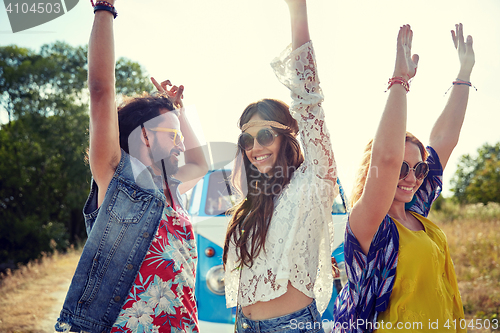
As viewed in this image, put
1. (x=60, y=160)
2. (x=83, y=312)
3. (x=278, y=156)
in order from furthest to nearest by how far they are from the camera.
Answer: (x=60, y=160) → (x=278, y=156) → (x=83, y=312)

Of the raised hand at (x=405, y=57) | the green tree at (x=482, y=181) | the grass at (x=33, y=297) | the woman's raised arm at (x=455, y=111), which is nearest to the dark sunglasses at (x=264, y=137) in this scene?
the raised hand at (x=405, y=57)

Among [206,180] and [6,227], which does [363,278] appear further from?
[6,227]

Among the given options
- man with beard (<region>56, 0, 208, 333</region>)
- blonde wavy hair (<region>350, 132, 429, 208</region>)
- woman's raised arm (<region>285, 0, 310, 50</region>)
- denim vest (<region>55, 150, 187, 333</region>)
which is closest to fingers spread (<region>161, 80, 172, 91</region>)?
man with beard (<region>56, 0, 208, 333</region>)

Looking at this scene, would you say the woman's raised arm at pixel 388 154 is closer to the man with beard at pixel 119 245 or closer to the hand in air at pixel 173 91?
the man with beard at pixel 119 245

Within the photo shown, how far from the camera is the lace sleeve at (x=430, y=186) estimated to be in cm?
200

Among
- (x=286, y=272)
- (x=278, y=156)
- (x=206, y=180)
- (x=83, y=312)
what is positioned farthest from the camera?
(x=206, y=180)

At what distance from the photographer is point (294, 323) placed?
5.48 feet

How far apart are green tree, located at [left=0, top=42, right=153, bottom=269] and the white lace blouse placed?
17388 millimetres

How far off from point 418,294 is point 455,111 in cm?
124

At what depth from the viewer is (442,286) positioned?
5.19 ft

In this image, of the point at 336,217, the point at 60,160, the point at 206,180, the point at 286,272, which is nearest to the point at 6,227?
the point at 60,160

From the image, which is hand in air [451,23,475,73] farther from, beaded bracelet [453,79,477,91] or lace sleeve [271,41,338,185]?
lace sleeve [271,41,338,185]

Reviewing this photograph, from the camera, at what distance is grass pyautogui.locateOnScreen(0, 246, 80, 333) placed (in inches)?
199

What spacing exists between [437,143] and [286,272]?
1.24 meters
